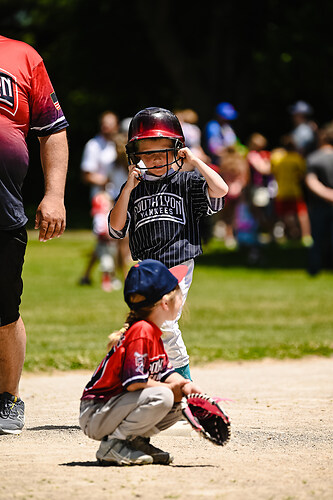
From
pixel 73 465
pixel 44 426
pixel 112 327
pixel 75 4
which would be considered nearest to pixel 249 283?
pixel 112 327

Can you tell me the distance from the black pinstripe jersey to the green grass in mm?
2594

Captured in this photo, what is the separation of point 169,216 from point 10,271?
909 mm

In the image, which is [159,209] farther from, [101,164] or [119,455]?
[101,164]

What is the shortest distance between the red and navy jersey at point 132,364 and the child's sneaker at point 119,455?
21 centimetres

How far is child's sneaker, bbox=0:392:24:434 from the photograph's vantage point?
5.20 m

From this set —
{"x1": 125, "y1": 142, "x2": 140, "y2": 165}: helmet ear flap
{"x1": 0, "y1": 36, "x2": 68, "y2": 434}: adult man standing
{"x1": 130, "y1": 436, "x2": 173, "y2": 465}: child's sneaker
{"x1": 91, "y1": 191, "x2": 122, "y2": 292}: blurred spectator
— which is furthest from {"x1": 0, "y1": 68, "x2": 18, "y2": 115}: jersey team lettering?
{"x1": 91, "y1": 191, "x2": 122, "y2": 292}: blurred spectator

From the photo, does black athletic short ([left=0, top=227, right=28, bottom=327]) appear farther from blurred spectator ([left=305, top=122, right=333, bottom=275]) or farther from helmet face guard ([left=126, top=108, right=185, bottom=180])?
blurred spectator ([left=305, top=122, right=333, bottom=275])

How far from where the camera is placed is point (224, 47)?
2536cm

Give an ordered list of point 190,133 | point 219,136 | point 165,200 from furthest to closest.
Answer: point 219,136 < point 190,133 < point 165,200

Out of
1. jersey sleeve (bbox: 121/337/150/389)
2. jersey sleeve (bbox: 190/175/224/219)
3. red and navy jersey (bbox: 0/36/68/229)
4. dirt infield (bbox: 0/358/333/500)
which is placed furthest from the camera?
jersey sleeve (bbox: 190/175/224/219)

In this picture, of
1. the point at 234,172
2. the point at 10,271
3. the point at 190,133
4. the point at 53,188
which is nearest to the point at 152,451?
the point at 10,271

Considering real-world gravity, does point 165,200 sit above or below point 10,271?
above

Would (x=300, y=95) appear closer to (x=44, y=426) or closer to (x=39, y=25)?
(x=39, y=25)

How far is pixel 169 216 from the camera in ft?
17.3
